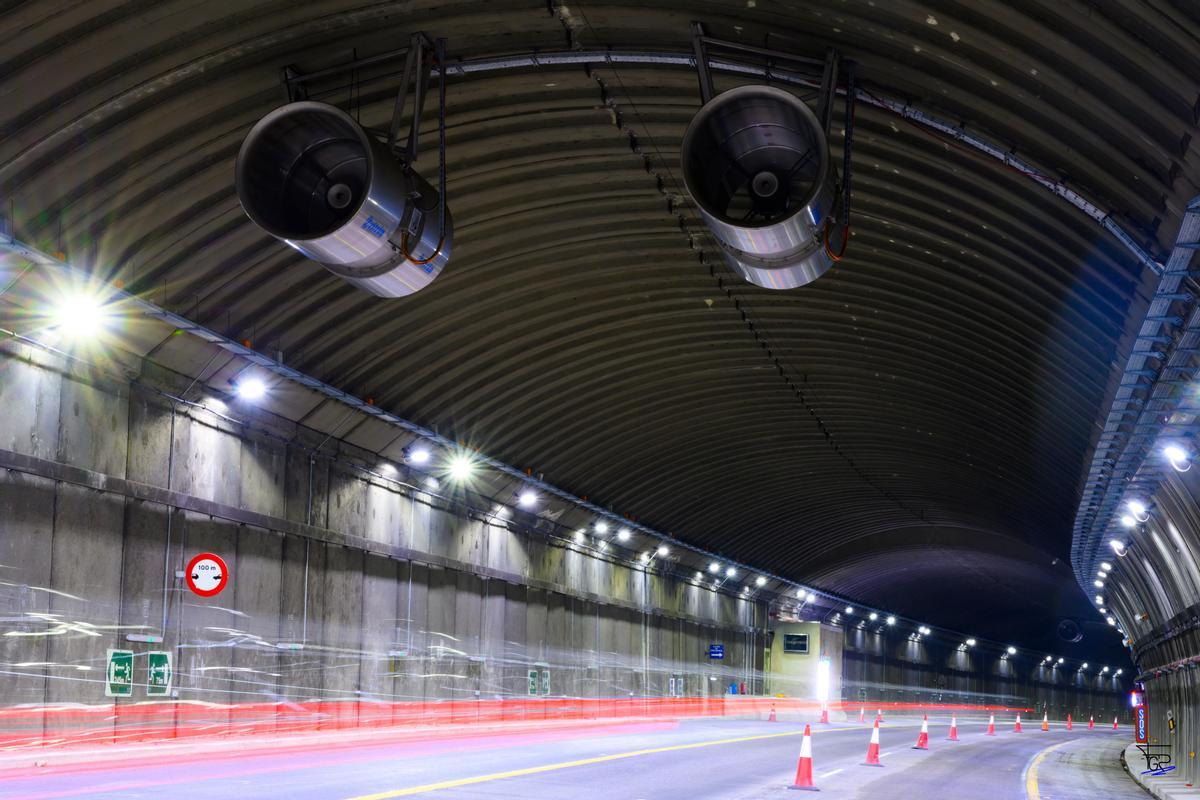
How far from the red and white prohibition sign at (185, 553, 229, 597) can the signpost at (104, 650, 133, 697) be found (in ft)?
4.84

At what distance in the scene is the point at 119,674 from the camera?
627 inches

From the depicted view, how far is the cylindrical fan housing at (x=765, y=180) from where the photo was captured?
8555 mm

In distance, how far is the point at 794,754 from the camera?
22.1m

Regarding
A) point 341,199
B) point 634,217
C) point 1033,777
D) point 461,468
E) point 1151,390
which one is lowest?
point 1033,777

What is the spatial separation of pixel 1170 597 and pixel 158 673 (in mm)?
18031

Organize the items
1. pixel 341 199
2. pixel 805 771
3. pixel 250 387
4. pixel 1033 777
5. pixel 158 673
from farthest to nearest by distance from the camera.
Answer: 1. pixel 1033 777
2. pixel 250 387
3. pixel 158 673
4. pixel 805 771
5. pixel 341 199

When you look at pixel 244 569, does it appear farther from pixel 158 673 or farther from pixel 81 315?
pixel 81 315

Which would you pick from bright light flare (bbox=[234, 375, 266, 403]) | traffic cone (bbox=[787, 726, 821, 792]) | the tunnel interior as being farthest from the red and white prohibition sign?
traffic cone (bbox=[787, 726, 821, 792])

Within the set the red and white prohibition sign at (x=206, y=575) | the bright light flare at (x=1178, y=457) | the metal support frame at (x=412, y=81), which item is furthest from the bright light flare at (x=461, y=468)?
the bright light flare at (x=1178, y=457)

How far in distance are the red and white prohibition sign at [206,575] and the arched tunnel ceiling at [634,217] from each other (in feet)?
10.2

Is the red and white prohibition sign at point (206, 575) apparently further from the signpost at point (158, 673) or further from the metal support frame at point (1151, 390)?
the metal support frame at point (1151, 390)

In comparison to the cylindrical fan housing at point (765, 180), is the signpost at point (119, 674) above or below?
below

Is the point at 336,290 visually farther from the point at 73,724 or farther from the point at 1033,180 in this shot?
the point at 1033,180

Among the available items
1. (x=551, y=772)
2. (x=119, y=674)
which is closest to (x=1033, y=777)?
(x=551, y=772)
